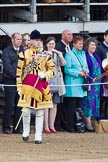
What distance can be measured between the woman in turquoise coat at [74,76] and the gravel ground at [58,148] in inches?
19.1

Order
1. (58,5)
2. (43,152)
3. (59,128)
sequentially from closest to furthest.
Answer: (43,152) → (59,128) → (58,5)

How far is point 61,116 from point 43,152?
9.99 ft

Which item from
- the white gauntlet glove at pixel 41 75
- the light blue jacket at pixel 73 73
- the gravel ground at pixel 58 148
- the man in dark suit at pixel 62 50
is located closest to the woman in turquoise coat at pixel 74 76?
the light blue jacket at pixel 73 73

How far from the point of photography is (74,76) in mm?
17984

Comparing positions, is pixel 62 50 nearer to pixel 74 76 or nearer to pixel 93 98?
pixel 74 76

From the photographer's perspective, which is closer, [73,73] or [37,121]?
[37,121]

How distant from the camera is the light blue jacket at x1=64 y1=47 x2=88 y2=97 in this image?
18.0 m

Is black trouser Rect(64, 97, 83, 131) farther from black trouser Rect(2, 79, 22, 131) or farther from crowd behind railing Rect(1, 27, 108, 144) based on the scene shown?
black trouser Rect(2, 79, 22, 131)

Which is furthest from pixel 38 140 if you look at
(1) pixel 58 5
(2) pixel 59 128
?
(1) pixel 58 5

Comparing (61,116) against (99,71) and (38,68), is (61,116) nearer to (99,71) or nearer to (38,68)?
(99,71)

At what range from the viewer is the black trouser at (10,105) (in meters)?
17.7

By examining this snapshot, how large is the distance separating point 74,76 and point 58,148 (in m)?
2.47

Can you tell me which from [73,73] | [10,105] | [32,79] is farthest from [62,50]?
[32,79]

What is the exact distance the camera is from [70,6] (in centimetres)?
2183
